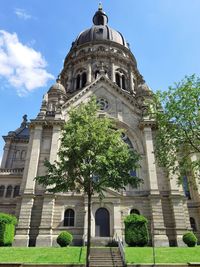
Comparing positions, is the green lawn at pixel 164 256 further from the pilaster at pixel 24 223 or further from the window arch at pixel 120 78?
the window arch at pixel 120 78

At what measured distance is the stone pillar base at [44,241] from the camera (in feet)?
78.6

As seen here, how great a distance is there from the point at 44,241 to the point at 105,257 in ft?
31.5

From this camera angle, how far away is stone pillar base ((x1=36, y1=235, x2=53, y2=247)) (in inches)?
943

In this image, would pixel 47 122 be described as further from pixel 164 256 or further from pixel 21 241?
pixel 164 256

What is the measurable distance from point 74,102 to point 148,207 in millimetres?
19347

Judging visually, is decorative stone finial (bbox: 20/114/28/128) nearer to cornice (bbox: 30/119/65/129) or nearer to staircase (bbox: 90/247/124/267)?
cornice (bbox: 30/119/65/129)

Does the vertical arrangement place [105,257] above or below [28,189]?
below

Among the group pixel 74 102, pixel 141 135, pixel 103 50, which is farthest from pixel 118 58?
pixel 141 135

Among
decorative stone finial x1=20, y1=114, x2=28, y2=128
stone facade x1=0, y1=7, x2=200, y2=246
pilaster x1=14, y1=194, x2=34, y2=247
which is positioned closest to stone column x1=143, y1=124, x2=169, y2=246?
stone facade x1=0, y1=7, x2=200, y2=246

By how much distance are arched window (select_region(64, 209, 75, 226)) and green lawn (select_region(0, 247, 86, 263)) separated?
783 cm

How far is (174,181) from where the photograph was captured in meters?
28.4

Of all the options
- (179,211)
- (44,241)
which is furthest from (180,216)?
(44,241)

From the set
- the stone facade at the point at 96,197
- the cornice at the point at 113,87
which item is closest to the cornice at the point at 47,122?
the stone facade at the point at 96,197

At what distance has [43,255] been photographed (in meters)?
17.2
